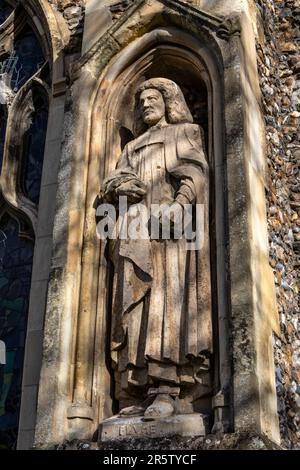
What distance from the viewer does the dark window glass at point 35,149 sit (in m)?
7.49

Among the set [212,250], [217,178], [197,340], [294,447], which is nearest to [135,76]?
[217,178]

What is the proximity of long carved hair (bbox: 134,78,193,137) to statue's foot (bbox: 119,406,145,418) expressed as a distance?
7.27 feet

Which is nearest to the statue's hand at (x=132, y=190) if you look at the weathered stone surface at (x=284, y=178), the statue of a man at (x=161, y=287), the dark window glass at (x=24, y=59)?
the statue of a man at (x=161, y=287)

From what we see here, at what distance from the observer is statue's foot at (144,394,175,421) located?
4930 mm

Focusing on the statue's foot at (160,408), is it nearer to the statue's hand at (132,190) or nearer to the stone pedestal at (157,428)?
the stone pedestal at (157,428)

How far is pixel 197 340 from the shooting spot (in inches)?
201

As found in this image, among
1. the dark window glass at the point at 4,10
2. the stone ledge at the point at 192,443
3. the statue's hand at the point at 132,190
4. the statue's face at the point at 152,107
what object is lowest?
the stone ledge at the point at 192,443

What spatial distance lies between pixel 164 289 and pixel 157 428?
3.15 feet

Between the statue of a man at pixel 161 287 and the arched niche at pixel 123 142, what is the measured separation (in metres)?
0.11

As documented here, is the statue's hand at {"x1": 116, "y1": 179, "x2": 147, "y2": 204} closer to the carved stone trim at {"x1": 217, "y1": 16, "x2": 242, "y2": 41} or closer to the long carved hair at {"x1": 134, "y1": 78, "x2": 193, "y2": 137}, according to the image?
the long carved hair at {"x1": 134, "y1": 78, "x2": 193, "y2": 137}

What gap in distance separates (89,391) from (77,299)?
67 centimetres

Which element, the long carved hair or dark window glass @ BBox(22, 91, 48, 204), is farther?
dark window glass @ BBox(22, 91, 48, 204)

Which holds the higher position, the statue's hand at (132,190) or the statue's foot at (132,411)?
the statue's hand at (132,190)

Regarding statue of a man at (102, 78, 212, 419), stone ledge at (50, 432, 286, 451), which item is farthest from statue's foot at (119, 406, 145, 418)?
stone ledge at (50, 432, 286, 451)
